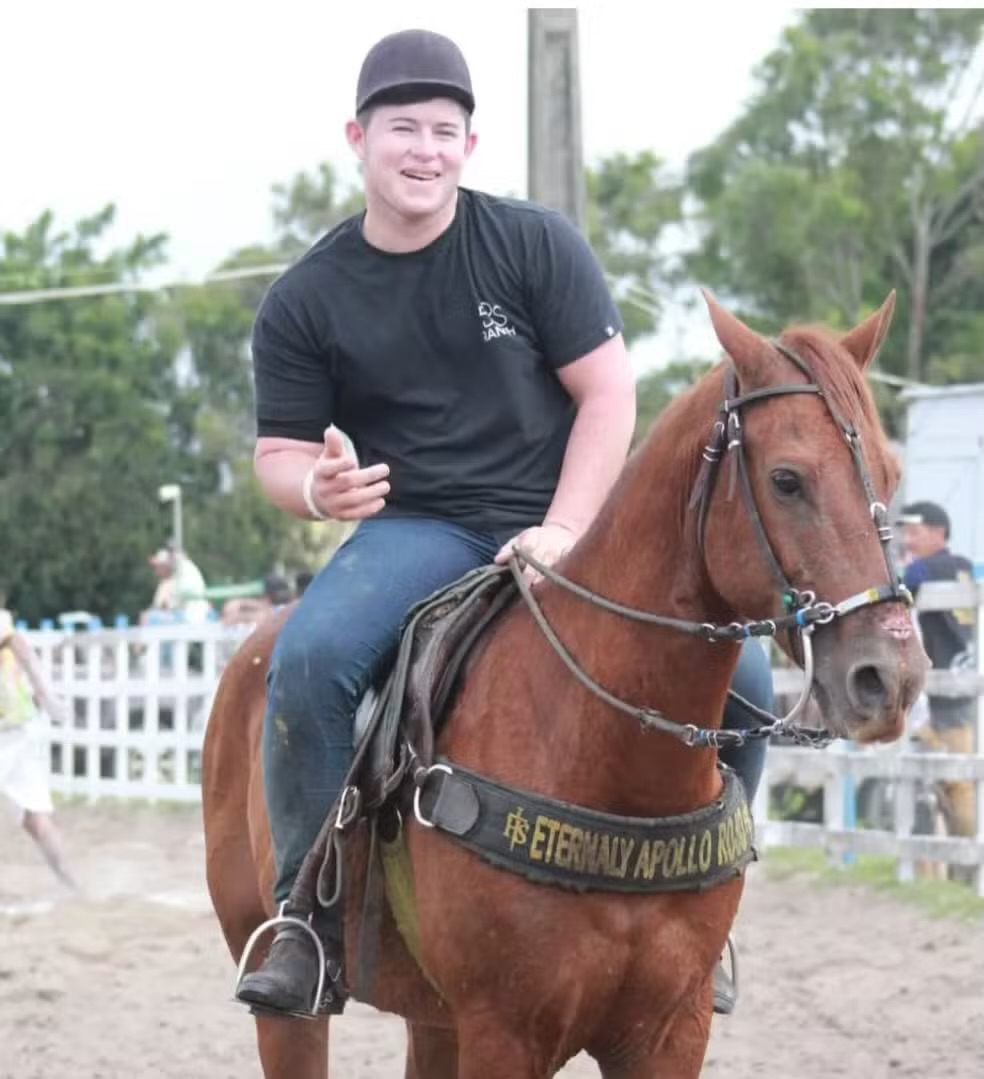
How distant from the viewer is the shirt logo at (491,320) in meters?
4.44

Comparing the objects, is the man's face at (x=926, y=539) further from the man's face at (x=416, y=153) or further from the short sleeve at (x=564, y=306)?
the man's face at (x=416, y=153)

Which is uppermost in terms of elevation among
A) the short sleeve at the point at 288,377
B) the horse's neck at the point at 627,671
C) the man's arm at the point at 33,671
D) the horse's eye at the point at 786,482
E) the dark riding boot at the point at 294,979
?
the short sleeve at the point at 288,377

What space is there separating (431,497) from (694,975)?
1307mm

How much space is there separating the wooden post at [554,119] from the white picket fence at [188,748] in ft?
10.3

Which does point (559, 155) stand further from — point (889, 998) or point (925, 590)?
point (889, 998)

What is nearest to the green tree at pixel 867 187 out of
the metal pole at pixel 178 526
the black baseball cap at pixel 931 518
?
the metal pole at pixel 178 526

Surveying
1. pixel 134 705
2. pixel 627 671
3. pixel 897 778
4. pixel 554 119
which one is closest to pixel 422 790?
pixel 627 671

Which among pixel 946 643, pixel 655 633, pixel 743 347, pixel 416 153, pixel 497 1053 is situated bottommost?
pixel 946 643

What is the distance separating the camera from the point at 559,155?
11047 mm

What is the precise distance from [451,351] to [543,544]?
0.55 metres

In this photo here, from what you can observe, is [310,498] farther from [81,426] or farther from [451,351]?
[81,426]

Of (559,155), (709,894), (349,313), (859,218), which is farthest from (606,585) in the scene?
(859,218)

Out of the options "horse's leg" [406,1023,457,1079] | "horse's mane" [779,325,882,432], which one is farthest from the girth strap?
"horse's leg" [406,1023,457,1079]

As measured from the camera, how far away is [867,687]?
3.19 metres
